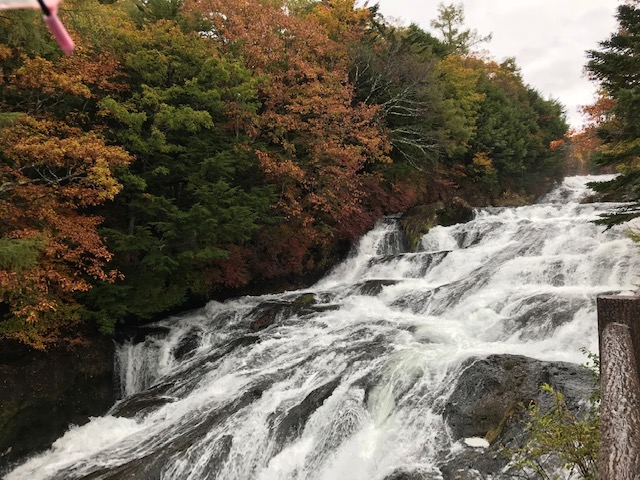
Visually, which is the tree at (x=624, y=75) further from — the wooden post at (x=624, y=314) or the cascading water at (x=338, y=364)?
the wooden post at (x=624, y=314)

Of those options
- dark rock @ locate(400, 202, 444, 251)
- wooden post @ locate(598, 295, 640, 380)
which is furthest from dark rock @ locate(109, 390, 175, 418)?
dark rock @ locate(400, 202, 444, 251)

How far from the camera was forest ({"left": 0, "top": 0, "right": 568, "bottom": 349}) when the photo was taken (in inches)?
295

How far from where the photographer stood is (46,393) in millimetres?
7957

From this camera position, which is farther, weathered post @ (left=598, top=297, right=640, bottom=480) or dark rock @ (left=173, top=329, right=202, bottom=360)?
dark rock @ (left=173, top=329, right=202, bottom=360)

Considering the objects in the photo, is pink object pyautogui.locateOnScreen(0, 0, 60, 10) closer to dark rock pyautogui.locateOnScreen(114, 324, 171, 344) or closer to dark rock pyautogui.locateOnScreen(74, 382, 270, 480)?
dark rock pyautogui.locateOnScreen(74, 382, 270, 480)

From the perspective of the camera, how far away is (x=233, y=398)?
724cm

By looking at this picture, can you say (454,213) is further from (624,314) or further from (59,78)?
(624,314)

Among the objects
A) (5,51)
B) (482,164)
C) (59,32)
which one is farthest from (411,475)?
(482,164)

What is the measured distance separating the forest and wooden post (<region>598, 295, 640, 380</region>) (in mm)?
5308

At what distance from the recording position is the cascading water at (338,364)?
5723 millimetres

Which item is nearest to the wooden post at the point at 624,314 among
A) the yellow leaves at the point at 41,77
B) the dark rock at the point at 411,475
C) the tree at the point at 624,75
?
the dark rock at the point at 411,475

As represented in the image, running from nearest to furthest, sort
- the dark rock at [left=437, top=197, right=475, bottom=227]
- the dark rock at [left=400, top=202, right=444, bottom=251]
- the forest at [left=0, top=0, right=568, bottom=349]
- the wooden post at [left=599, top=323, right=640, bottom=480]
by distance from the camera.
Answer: the wooden post at [left=599, top=323, right=640, bottom=480] < the forest at [left=0, top=0, right=568, bottom=349] < the dark rock at [left=400, top=202, right=444, bottom=251] < the dark rock at [left=437, top=197, right=475, bottom=227]

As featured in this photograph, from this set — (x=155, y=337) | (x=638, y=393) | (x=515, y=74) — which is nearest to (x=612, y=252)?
(x=638, y=393)

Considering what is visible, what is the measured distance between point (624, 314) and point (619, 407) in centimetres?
77
